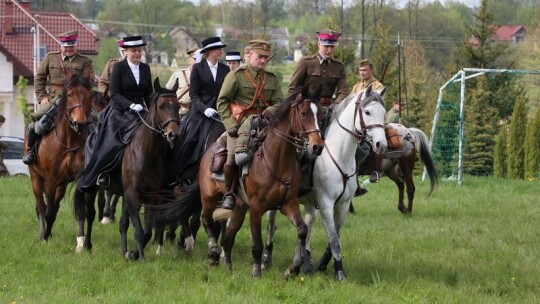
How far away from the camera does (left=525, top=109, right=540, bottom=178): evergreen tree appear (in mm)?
29172

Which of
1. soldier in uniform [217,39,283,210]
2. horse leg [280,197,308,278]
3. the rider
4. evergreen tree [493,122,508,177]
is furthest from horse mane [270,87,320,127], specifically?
evergreen tree [493,122,508,177]

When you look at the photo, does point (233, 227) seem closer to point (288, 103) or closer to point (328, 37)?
point (288, 103)

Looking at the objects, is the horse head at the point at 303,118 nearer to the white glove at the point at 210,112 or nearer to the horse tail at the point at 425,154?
the white glove at the point at 210,112

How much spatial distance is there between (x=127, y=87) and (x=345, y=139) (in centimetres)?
327

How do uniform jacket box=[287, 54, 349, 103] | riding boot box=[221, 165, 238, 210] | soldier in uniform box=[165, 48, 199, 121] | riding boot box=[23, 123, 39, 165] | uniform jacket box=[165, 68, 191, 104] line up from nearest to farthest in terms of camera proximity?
riding boot box=[221, 165, 238, 210] → uniform jacket box=[287, 54, 349, 103] → riding boot box=[23, 123, 39, 165] → soldier in uniform box=[165, 48, 199, 121] → uniform jacket box=[165, 68, 191, 104]

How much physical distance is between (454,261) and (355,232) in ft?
8.74

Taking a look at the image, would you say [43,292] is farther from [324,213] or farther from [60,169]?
[60,169]

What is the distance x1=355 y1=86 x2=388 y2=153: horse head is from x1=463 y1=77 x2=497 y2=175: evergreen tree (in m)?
21.6

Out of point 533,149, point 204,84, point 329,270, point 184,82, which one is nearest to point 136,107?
point 204,84

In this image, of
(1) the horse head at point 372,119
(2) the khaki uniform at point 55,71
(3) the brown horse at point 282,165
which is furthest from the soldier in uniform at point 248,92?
(2) the khaki uniform at point 55,71

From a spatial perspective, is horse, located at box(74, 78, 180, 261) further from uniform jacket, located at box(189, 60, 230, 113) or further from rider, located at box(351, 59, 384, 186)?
rider, located at box(351, 59, 384, 186)

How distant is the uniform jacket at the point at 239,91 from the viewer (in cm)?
1220

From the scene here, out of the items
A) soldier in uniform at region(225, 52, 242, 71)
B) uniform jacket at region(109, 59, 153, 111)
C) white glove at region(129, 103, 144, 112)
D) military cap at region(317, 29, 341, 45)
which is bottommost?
white glove at region(129, 103, 144, 112)

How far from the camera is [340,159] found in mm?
12109
